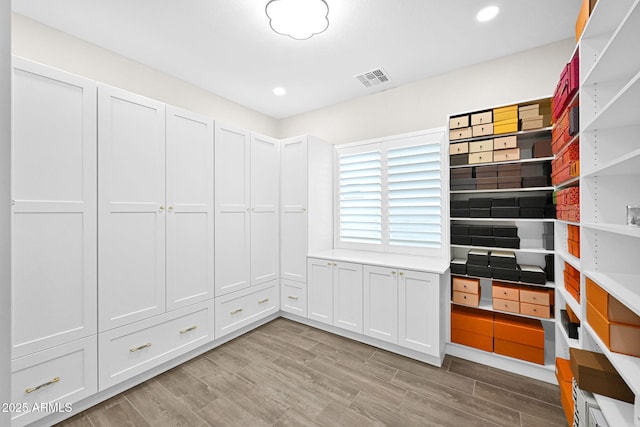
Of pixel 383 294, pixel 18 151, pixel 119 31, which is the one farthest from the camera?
pixel 383 294

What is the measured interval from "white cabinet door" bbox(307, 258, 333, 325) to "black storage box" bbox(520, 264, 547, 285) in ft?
5.58

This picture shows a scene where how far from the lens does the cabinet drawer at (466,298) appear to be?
2480 mm

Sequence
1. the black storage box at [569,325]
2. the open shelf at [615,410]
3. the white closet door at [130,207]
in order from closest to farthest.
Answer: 1. the open shelf at [615,410]
2. the black storage box at [569,325]
3. the white closet door at [130,207]

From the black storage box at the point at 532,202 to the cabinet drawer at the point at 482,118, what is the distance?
72cm

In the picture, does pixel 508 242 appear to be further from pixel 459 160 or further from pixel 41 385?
pixel 41 385

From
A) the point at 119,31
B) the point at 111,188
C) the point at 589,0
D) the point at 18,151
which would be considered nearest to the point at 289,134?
the point at 119,31

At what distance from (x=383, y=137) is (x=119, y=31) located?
2.62 metres

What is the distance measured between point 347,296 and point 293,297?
76cm

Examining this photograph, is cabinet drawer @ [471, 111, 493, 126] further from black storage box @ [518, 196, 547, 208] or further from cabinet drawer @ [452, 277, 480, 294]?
cabinet drawer @ [452, 277, 480, 294]

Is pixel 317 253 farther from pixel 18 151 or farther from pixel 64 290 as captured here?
pixel 18 151

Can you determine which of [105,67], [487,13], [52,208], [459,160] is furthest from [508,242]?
[105,67]

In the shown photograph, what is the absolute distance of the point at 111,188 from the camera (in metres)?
2.05

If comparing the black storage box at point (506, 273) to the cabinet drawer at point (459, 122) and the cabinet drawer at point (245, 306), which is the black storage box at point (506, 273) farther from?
the cabinet drawer at point (245, 306)

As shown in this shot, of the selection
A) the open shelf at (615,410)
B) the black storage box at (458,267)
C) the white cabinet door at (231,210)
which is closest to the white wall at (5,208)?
the open shelf at (615,410)
